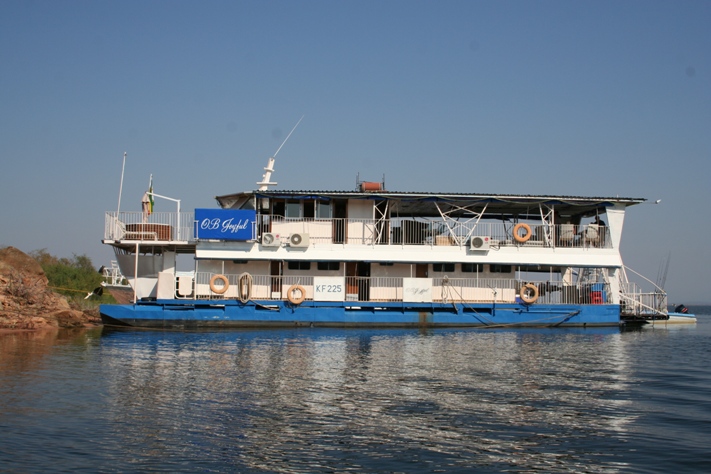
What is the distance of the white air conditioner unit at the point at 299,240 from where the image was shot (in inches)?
1150

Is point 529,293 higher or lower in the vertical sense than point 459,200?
lower

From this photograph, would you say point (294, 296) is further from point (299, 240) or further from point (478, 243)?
point (478, 243)

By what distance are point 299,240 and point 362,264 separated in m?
3.64

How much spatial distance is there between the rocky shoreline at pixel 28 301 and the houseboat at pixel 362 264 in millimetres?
4255

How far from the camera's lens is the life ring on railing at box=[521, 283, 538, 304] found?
30125mm

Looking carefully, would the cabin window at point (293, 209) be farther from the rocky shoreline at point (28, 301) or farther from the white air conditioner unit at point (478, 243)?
the rocky shoreline at point (28, 301)

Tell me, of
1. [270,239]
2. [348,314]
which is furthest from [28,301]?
[348,314]

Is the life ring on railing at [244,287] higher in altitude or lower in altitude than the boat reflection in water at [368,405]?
higher

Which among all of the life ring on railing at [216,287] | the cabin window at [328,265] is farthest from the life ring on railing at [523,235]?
the life ring on railing at [216,287]

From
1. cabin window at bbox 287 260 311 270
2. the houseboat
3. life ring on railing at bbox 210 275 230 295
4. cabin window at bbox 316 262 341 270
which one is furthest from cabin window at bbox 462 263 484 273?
life ring on railing at bbox 210 275 230 295

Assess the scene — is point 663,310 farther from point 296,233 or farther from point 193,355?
point 193,355

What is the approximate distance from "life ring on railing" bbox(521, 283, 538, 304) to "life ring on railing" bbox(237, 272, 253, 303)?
1245 centimetres

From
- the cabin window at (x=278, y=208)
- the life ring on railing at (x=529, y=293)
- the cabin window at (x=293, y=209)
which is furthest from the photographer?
the cabin window at (x=278, y=208)

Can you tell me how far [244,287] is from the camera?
95.3 feet
